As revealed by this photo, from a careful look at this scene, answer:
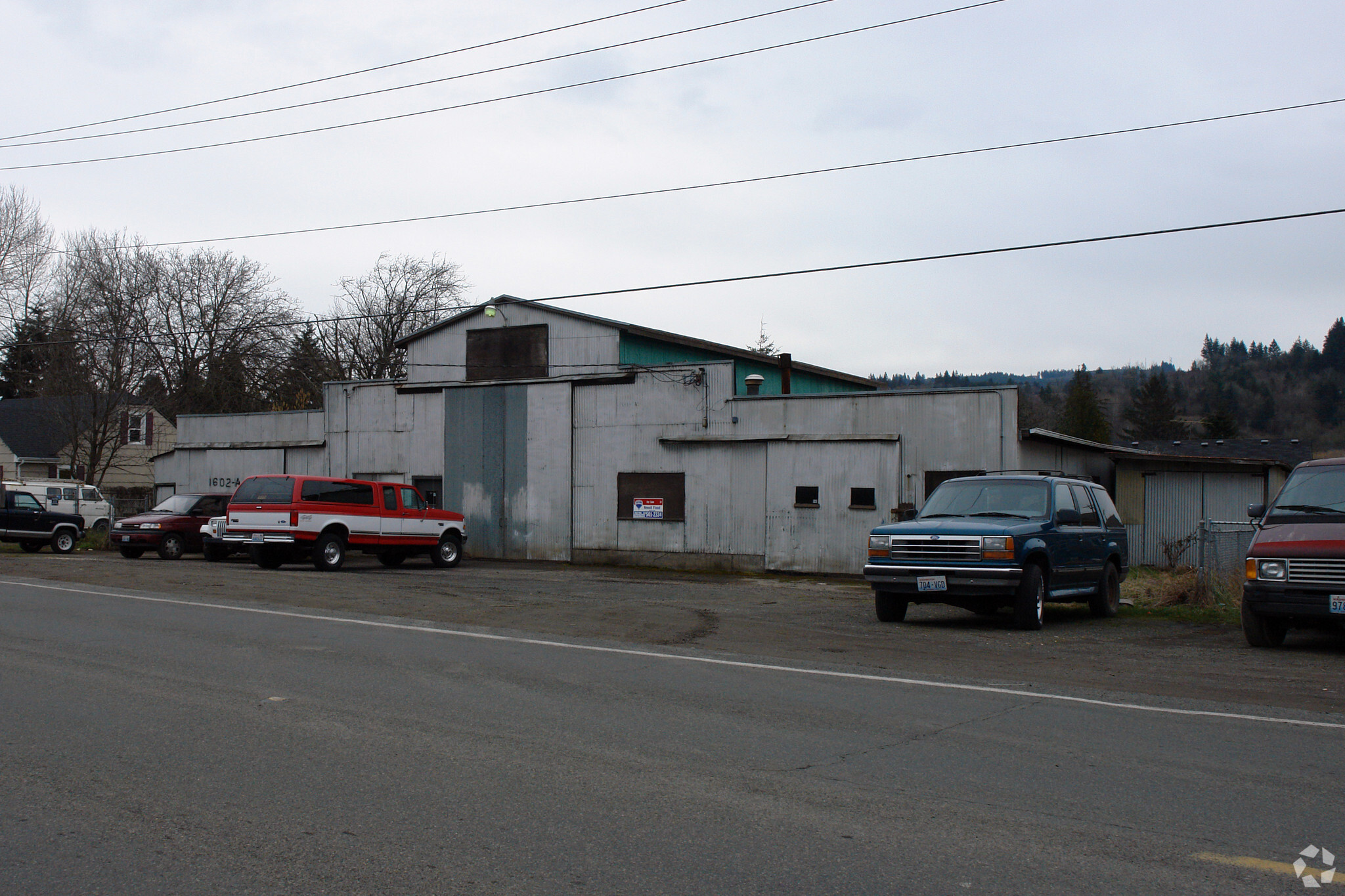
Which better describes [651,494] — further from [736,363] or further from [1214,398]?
[1214,398]

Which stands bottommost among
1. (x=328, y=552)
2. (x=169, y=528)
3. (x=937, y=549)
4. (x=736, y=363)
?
(x=328, y=552)

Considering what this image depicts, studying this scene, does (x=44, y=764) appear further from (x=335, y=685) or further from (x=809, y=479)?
(x=809, y=479)

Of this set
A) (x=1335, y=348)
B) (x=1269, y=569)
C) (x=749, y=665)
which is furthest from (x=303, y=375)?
(x=1335, y=348)

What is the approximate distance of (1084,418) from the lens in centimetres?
9119

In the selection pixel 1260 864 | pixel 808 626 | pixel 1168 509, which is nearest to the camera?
pixel 1260 864

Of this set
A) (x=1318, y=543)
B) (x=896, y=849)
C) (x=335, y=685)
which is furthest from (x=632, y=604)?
(x=896, y=849)

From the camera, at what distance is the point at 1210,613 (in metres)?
15.1

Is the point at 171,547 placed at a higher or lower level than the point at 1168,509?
lower

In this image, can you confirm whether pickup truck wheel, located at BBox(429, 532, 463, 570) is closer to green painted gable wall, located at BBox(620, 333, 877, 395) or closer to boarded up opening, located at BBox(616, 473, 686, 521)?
boarded up opening, located at BBox(616, 473, 686, 521)

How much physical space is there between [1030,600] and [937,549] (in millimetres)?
1285

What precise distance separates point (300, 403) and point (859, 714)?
50934mm

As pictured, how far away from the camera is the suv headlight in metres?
11.2

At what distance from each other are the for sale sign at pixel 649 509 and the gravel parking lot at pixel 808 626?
3.19 m

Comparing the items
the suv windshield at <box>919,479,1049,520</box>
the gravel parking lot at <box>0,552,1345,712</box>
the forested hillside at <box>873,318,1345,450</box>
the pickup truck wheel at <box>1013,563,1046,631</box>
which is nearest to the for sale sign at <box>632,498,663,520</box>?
the gravel parking lot at <box>0,552,1345,712</box>
